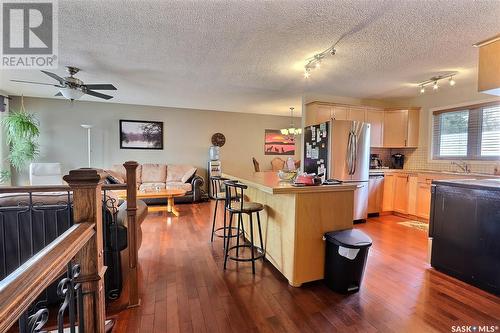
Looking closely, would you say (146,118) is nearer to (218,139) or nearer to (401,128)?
(218,139)

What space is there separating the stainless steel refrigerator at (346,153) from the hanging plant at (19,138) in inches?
224

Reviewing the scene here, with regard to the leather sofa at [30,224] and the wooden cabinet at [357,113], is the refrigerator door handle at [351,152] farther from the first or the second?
the leather sofa at [30,224]

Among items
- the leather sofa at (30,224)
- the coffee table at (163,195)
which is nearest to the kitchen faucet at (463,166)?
the coffee table at (163,195)

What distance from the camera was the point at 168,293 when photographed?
2123mm

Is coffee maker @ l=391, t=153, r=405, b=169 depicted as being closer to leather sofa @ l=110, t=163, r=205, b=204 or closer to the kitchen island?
the kitchen island

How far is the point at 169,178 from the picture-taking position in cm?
617

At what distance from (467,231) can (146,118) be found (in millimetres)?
6552

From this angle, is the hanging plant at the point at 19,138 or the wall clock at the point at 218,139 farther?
the wall clock at the point at 218,139

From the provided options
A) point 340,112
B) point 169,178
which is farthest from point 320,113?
point 169,178

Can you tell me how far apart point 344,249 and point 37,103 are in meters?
6.96

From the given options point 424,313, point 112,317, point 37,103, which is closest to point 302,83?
point 424,313

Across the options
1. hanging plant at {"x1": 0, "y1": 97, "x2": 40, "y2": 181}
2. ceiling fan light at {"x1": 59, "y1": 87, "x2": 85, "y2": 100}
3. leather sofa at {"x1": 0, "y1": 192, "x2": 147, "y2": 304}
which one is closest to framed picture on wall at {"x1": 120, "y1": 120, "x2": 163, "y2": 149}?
hanging plant at {"x1": 0, "y1": 97, "x2": 40, "y2": 181}

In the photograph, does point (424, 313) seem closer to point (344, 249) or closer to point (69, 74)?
point (344, 249)

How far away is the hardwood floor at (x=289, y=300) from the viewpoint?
1.74 metres
